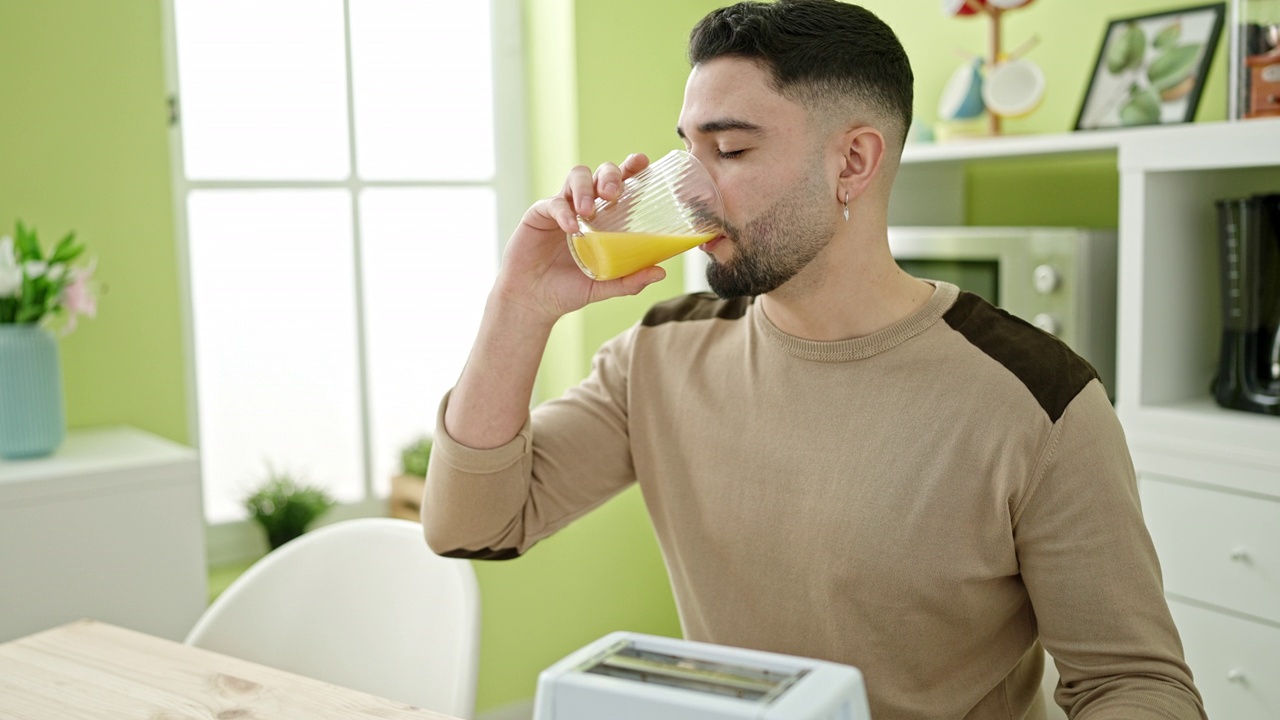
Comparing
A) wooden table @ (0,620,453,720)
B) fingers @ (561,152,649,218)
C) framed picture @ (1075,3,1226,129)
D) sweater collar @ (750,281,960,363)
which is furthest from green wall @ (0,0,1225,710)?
fingers @ (561,152,649,218)

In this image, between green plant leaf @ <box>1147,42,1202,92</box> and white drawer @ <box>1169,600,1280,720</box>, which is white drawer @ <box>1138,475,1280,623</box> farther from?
green plant leaf @ <box>1147,42,1202,92</box>

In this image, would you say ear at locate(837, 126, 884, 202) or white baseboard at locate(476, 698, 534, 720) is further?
white baseboard at locate(476, 698, 534, 720)

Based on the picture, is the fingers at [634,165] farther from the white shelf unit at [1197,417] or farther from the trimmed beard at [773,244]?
the white shelf unit at [1197,417]

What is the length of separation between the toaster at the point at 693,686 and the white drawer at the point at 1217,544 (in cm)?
139

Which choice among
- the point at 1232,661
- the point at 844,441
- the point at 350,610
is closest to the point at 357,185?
the point at 350,610

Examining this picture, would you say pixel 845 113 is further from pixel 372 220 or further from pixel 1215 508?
pixel 372 220

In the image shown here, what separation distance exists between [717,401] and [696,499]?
12 centimetres

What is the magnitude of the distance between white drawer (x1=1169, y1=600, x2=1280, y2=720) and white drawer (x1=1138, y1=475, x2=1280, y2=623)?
27 millimetres

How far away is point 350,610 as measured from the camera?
5.11 ft

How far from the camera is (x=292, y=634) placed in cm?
156

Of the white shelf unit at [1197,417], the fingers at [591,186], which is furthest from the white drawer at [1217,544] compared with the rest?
the fingers at [591,186]

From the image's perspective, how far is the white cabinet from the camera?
185 centimetres

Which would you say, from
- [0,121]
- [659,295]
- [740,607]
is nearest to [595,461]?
[740,607]

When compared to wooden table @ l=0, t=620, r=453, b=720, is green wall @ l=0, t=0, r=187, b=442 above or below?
above
